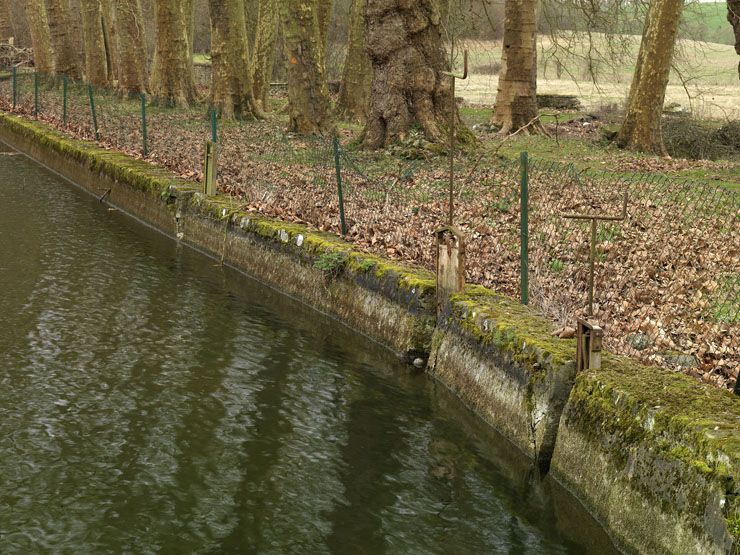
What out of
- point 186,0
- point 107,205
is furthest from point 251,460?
point 186,0

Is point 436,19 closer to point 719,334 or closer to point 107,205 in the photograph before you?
point 107,205

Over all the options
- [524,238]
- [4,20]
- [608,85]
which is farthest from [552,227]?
[608,85]

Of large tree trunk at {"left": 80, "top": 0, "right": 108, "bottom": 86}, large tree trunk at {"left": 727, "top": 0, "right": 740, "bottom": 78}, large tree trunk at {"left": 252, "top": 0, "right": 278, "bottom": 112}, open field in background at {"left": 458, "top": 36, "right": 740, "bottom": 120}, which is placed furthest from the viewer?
open field in background at {"left": 458, "top": 36, "right": 740, "bottom": 120}

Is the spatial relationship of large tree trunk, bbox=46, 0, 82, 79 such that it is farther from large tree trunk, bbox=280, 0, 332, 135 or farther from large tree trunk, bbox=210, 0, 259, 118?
large tree trunk, bbox=280, 0, 332, 135

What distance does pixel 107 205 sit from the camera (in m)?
16.8

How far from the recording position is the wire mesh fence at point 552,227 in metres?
8.05

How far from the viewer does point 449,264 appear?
868cm

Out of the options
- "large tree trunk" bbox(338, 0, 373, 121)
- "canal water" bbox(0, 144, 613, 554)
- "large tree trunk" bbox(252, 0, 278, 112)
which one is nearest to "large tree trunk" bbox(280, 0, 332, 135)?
"large tree trunk" bbox(338, 0, 373, 121)

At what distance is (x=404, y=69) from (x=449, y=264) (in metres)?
8.67

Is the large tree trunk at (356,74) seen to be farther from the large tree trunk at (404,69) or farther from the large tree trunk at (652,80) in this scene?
the large tree trunk at (404,69)

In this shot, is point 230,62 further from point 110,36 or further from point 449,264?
point 449,264

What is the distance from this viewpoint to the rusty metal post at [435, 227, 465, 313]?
8578 mm

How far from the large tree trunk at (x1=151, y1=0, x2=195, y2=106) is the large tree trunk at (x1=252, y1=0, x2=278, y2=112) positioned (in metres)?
1.88

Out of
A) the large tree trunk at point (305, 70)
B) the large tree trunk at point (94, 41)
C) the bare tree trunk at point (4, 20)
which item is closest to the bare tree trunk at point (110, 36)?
the large tree trunk at point (94, 41)
